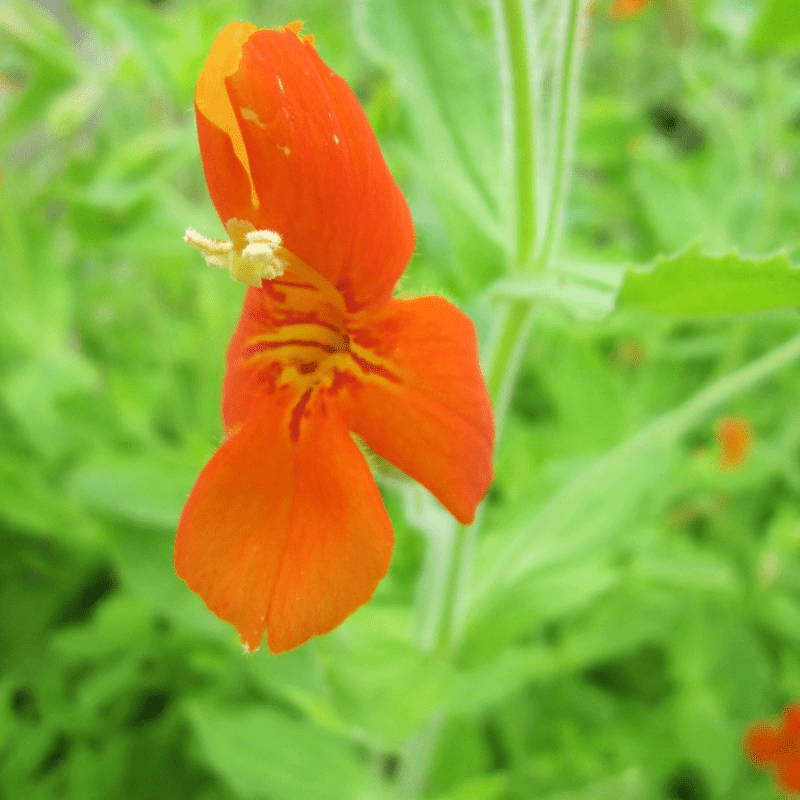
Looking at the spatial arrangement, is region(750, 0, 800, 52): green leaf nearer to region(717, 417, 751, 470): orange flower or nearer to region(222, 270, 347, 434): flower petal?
region(222, 270, 347, 434): flower petal

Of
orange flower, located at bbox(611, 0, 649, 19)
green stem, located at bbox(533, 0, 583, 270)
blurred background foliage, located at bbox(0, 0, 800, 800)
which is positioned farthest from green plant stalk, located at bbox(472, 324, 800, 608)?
orange flower, located at bbox(611, 0, 649, 19)

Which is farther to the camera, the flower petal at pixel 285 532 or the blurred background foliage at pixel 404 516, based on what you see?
the blurred background foliage at pixel 404 516

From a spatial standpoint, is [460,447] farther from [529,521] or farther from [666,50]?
[666,50]

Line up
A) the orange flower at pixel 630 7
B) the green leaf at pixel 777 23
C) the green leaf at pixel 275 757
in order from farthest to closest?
the orange flower at pixel 630 7 → the green leaf at pixel 275 757 → the green leaf at pixel 777 23

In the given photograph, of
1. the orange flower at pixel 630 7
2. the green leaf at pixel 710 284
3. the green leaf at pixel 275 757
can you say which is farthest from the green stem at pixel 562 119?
the orange flower at pixel 630 7

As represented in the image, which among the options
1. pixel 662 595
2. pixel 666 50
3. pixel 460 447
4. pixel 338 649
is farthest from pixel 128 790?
pixel 666 50

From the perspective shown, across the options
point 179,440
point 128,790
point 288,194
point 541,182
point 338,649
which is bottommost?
point 128,790

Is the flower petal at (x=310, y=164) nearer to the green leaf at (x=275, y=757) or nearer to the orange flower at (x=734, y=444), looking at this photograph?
the green leaf at (x=275, y=757)
